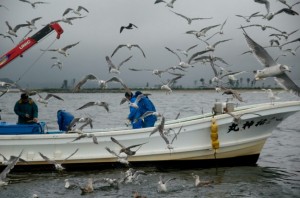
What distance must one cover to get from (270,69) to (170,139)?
5.46m

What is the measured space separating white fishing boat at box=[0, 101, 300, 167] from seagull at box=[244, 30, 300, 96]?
468cm

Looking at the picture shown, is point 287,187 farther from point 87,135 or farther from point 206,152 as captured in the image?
point 87,135

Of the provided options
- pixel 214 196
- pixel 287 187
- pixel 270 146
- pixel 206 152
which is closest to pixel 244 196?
pixel 214 196

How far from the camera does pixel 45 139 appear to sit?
13273 millimetres

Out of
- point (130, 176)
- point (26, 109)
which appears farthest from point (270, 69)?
point (26, 109)

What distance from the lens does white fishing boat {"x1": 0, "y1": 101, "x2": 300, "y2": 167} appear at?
43.8ft

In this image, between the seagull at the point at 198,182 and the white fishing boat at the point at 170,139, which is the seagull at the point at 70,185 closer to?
the white fishing boat at the point at 170,139

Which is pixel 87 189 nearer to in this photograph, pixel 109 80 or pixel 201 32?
pixel 109 80

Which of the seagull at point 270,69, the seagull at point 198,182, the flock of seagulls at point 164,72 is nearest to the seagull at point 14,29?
the flock of seagulls at point 164,72

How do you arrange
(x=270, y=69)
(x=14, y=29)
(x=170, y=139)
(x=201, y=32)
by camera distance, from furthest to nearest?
(x=14, y=29) → (x=201, y=32) → (x=170, y=139) → (x=270, y=69)

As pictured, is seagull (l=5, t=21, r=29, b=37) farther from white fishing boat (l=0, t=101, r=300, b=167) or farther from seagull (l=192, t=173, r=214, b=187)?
seagull (l=192, t=173, r=214, b=187)

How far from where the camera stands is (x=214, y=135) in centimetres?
1349

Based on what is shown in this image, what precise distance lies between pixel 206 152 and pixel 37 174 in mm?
5039

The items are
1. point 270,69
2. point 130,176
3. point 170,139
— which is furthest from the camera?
point 170,139
